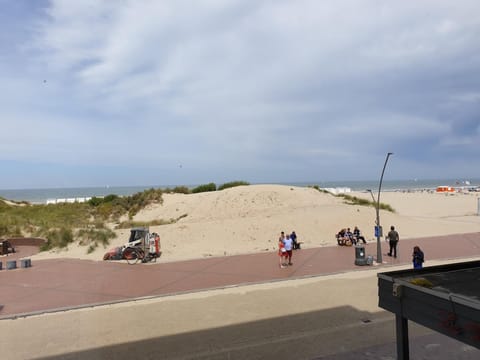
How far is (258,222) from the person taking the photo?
30844 millimetres

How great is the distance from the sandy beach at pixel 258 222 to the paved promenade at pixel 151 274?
2393mm

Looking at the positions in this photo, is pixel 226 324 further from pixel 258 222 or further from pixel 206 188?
pixel 206 188

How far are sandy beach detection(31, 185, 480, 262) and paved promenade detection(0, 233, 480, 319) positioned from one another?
7.85ft

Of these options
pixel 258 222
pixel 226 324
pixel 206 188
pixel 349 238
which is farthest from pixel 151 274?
pixel 206 188

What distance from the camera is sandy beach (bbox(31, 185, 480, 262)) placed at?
2489 centimetres

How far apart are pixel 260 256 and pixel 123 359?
44.3 ft

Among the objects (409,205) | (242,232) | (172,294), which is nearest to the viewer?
(172,294)

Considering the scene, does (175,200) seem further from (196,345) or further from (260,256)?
(196,345)

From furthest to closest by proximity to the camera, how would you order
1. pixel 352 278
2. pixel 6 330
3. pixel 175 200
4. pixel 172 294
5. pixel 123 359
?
pixel 175 200, pixel 352 278, pixel 172 294, pixel 6 330, pixel 123 359

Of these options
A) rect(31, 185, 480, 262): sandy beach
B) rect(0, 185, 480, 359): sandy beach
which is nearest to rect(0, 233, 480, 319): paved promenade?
rect(0, 185, 480, 359): sandy beach

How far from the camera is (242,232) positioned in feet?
93.8

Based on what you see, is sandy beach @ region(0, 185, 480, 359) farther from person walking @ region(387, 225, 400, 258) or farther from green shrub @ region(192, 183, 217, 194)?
green shrub @ region(192, 183, 217, 194)

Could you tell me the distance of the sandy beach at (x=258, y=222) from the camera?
24.9 m

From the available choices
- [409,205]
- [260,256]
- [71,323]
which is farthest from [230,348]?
[409,205]
